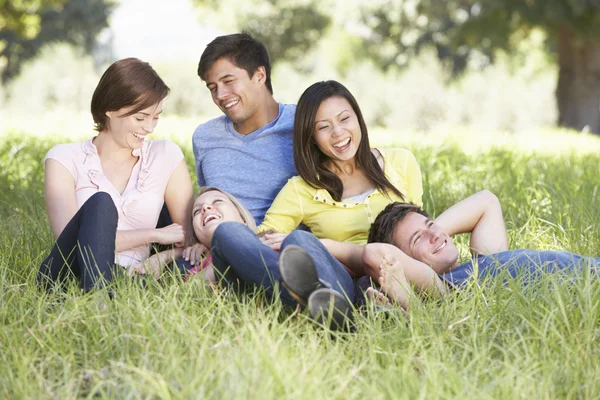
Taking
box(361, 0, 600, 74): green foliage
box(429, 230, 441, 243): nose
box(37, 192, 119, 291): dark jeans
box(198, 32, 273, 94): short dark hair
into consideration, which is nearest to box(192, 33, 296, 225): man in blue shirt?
box(198, 32, 273, 94): short dark hair

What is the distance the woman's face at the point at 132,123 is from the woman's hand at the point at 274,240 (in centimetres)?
80

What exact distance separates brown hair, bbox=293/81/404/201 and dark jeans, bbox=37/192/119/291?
45.6 inches

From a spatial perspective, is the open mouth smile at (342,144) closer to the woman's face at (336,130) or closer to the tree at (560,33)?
the woman's face at (336,130)

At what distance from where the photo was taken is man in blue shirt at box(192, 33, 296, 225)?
14.9 ft

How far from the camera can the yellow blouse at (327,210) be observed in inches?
167

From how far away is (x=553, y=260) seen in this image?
3791 millimetres

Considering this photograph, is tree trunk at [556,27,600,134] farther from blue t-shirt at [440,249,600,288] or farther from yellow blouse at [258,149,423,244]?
blue t-shirt at [440,249,600,288]

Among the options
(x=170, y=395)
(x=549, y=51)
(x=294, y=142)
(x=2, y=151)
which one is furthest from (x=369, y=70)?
(x=170, y=395)

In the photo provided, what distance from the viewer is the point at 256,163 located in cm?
466

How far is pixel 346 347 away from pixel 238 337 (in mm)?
466

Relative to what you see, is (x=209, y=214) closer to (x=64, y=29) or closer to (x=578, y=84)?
(x=578, y=84)

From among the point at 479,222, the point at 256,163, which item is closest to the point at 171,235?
the point at 256,163

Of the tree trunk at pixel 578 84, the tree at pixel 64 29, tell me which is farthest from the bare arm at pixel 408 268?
the tree at pixel 64 29

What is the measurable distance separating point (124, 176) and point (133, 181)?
2.8 inches
